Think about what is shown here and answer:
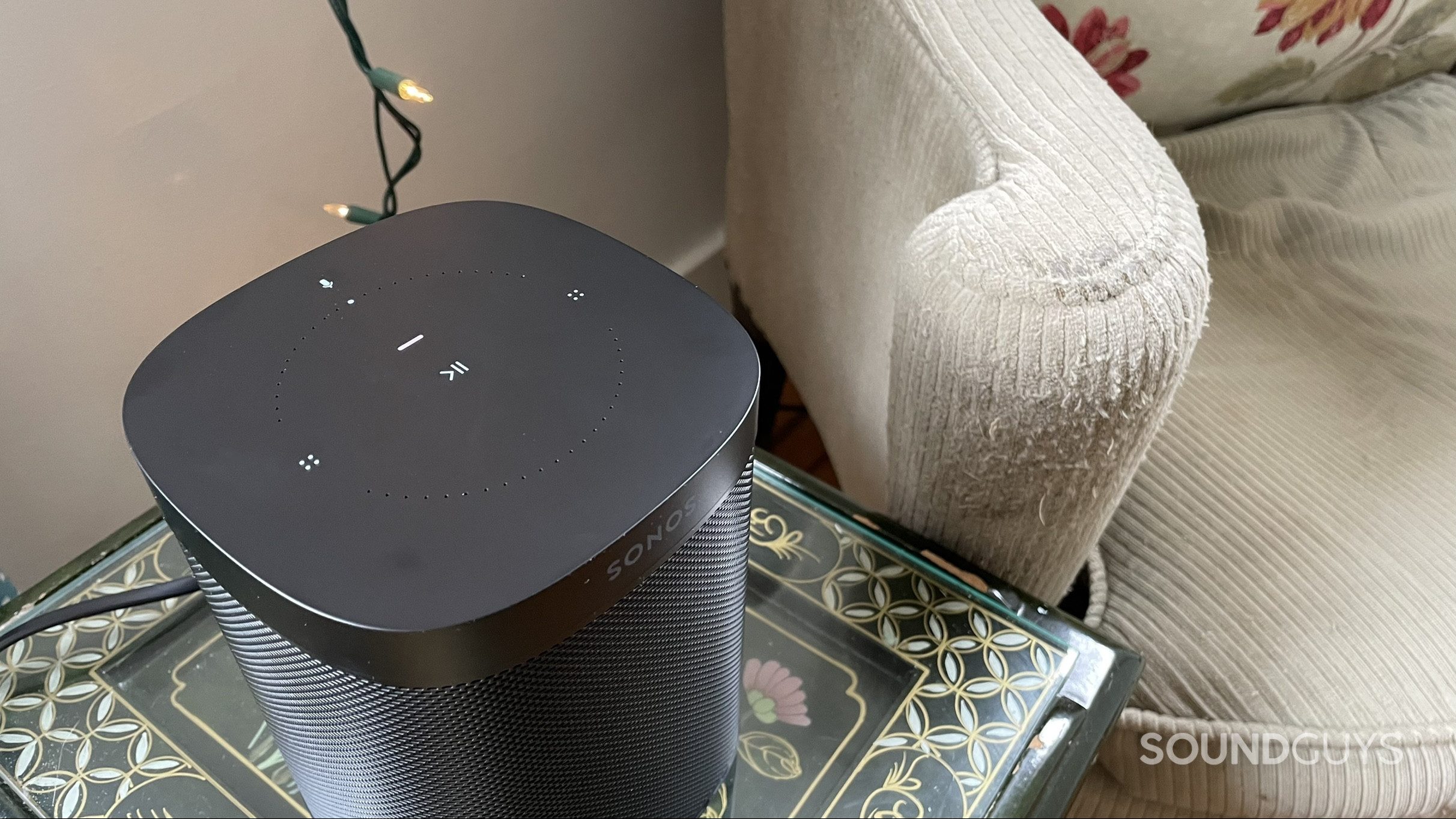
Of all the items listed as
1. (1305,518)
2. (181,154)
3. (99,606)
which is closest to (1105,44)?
(1305,518)

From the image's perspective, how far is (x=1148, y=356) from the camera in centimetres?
47

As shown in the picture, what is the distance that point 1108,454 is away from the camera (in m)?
0.51

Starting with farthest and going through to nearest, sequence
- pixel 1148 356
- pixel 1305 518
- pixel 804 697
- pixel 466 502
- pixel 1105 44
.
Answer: pixel 1105 44
pixel 1305 518
pixel 804 697
pixel 1148 356
pixel 466 502

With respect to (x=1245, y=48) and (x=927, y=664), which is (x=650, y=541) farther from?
(x=1245, y=48)

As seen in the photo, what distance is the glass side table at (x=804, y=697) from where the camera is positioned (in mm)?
517

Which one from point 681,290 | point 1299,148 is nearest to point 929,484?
point 681,290

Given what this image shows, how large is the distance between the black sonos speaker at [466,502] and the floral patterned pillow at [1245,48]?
559mm

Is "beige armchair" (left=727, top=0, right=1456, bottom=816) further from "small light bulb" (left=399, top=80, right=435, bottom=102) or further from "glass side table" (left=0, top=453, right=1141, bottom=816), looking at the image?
"small light bulb" (left=399, top=80, right=435, bottom=102)

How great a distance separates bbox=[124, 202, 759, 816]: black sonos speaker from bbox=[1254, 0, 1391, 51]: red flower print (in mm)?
679

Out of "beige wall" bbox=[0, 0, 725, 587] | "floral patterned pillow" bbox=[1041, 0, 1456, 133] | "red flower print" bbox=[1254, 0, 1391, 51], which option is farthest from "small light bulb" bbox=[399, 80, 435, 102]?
"red flower print" bbox=[1254, 0, 1391, 51]

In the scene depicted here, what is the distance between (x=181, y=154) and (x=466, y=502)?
426mm

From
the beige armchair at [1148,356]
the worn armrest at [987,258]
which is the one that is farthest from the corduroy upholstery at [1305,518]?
the worn armrest at [987,258]

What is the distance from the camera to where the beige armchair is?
484 mm

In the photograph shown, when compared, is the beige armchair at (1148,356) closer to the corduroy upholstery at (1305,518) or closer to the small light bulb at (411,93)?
the corduroy upholstery at (1305,518)
